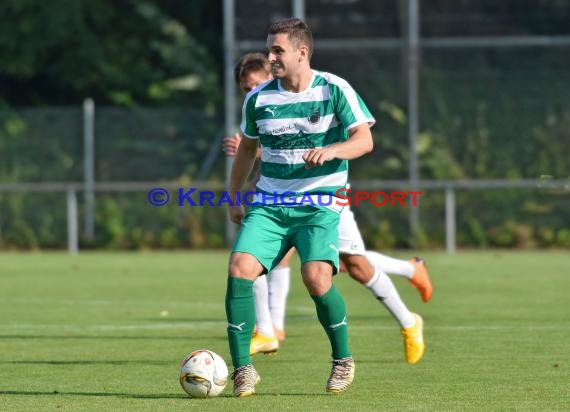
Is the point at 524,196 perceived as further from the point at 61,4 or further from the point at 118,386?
the point at 118,386

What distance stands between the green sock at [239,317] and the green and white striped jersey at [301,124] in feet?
1.87

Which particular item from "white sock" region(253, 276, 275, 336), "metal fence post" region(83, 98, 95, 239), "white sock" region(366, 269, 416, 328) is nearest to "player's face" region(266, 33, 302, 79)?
"white sock" region(366, 269, 416, 328)

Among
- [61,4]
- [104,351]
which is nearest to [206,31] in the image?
[61,4]

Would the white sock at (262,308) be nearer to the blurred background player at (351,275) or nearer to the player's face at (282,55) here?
the blurred background player at (351,275)

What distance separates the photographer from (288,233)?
717cm

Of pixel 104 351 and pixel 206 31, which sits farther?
pixel 206 31

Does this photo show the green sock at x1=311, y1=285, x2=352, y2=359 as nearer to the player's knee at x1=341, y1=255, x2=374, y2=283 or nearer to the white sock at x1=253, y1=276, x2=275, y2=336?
Result: the player's knee at x1=341, y1=255, x2=374, y2=283

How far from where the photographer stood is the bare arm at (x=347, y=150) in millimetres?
6711

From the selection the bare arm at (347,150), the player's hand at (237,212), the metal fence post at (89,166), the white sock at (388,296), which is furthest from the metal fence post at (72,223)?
the bare arm at (347,150)

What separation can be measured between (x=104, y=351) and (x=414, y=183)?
13.0 meters

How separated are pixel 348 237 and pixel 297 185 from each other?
3.50 ft

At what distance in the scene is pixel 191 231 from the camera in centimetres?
2247

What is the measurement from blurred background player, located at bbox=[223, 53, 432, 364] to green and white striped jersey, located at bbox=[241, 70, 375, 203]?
0.96 metres

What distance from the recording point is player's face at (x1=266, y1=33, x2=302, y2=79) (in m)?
7.01
